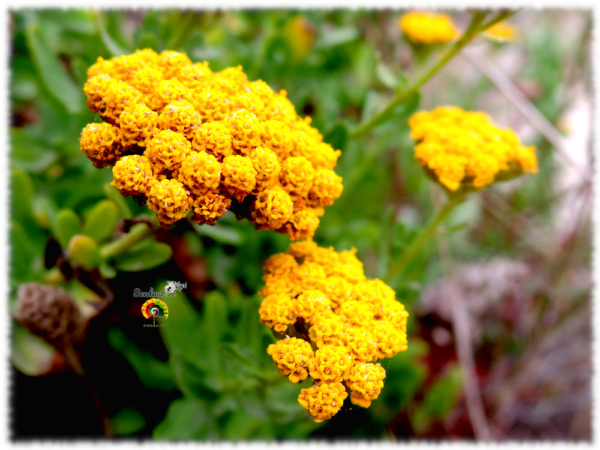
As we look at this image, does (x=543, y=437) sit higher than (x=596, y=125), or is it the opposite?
(x=596, y=125)


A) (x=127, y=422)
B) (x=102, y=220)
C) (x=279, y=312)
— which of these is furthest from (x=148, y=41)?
(x=127, y=422)

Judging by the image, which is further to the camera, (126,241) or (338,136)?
(338,136)

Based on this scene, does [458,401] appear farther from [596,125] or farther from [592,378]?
[596,125]

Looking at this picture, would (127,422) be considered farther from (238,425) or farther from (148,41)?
(148,41)

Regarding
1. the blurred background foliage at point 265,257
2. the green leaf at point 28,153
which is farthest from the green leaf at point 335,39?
the green leaf at point 28,153

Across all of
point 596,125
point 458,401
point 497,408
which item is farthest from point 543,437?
point 596,125
